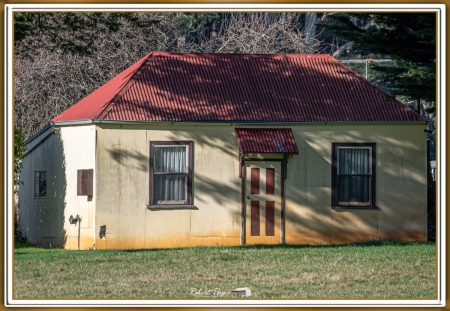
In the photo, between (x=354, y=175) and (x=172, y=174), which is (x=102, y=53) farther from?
(x=354, y=175)

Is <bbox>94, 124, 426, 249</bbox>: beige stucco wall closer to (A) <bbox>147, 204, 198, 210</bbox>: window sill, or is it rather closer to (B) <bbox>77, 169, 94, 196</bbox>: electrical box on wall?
(A) <bbox>147, 204, 198, 210</bbox>: window sill

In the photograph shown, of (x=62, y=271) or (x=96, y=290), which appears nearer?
(x=96, y=290)

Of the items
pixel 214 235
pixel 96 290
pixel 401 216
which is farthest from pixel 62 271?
pixel 401 216

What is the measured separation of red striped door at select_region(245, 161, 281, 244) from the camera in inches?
851

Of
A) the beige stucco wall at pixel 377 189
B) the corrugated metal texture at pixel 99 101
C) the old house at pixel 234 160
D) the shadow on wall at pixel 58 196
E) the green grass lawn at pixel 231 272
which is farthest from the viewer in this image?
the shadow on wall at pixel 58 196

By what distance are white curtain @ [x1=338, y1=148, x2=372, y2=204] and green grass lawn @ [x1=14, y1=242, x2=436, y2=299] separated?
2017 millimetres

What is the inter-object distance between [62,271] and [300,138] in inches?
289

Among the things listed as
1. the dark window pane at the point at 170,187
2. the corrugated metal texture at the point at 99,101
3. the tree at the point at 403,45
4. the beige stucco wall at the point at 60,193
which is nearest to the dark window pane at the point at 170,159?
the dark window pane at the point at 170,187

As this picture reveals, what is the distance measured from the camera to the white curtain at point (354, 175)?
2206 cm

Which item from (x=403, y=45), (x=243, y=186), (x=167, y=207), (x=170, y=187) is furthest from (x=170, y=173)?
(x=403, y=45)

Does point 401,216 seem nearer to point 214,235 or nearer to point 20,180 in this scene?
point 214,235

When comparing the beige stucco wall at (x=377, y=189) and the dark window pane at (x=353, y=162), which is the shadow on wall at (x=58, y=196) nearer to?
the beige stucco wall at (x=377, y=189)

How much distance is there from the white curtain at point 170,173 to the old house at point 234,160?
0.02 m

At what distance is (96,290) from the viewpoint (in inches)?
569
